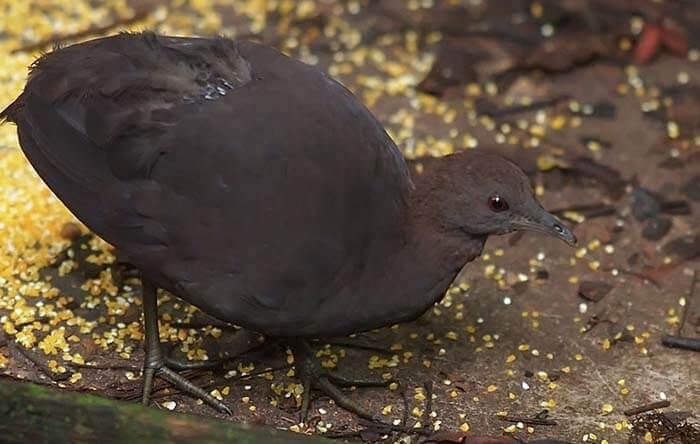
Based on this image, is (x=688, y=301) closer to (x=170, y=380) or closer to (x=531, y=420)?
(x=531, y=420)

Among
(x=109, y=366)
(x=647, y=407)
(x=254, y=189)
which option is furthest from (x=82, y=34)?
(x=647, y=407)

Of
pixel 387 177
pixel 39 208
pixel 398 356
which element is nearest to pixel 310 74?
pixel 387 177

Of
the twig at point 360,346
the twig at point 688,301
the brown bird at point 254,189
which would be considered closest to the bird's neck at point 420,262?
the brown bird at point 254,189

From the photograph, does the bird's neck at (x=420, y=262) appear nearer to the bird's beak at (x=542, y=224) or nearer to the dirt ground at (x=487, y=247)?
the bird's beak at (x=542, y=224)

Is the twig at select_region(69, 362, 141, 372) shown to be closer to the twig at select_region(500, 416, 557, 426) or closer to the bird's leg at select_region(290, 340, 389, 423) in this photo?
the bird's leg at select_region(290, 340, 389, 423)

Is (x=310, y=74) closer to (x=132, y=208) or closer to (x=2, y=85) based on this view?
(x=132, y=208)
